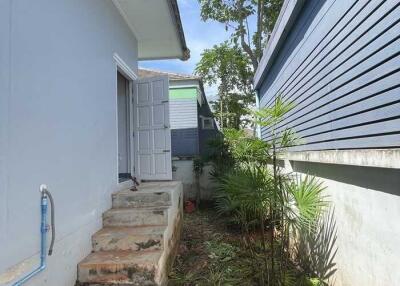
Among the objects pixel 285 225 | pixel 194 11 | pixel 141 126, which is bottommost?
pixel 285 225

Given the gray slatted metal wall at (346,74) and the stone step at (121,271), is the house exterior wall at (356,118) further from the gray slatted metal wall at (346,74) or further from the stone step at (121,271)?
the stone step at (121,271)

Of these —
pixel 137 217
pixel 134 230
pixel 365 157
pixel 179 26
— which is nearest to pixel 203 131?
pixel 179 26

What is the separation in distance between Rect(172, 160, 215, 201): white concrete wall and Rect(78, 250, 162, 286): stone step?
6026 mm

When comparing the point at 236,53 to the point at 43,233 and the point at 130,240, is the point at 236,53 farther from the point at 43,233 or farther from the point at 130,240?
the point at 43,233

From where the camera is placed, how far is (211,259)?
4.66 metres

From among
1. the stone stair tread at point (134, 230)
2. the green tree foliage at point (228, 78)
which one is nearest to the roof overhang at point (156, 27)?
the stone stair tread at point (134, 230)

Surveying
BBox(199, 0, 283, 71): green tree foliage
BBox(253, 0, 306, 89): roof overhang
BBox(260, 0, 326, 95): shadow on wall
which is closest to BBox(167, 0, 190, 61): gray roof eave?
BBox(253, 0, 306, 89): roof overhang

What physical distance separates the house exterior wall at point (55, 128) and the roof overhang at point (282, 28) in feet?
8.61

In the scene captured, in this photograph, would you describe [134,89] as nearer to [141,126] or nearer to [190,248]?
[141,126]

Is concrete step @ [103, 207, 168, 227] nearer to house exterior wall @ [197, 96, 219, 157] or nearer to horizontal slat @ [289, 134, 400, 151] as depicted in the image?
horizontal slat @ [289, 134, 400, 151]

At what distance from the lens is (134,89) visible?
6.43m

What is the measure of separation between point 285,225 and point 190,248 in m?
2.05

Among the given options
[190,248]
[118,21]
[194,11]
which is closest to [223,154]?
[190,248]

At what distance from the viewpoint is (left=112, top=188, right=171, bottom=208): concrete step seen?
458 centimetres
